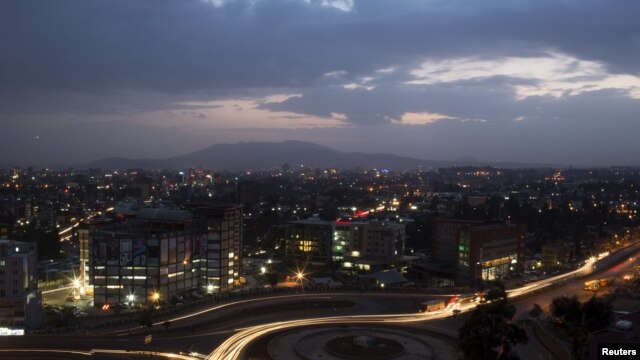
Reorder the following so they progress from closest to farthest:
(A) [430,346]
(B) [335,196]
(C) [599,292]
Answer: (A) [430,346], (C) [599,292], (B) [335,196]

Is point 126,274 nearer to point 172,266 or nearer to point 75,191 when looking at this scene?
point 172,266

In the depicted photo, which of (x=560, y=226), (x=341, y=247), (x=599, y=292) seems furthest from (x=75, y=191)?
(x=599, y=292)

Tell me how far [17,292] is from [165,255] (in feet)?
17.6

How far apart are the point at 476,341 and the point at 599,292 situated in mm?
13963

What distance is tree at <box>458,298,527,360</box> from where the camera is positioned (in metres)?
13.0

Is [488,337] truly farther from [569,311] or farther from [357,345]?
[357,345]

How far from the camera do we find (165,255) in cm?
2298

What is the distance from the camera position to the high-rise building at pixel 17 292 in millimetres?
19219

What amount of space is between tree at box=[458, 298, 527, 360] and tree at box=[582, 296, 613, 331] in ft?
8.47

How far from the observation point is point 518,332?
13.4 metres

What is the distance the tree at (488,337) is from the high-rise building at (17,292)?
13.8 m

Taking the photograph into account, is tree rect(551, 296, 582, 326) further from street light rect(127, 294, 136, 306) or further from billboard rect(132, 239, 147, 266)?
street light rect(127, 294, 136, 306)

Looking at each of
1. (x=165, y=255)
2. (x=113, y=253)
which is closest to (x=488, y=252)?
(x=165, y=255)

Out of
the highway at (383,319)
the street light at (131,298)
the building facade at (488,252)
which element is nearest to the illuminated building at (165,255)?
the street light at (131,298)
